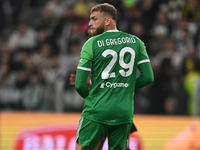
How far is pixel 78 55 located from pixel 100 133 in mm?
5284

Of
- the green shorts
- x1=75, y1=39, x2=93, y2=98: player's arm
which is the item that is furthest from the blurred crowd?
x1=75, y1=39, x2=93, y2=98: player's arm

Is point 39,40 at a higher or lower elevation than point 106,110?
→ higher

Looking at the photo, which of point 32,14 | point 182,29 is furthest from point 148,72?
point 32,14

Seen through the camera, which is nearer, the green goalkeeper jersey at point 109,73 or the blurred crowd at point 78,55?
the green goalkeeper jersey at point 109,73

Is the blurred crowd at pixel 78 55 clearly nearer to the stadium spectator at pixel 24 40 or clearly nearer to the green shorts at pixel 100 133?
the stadium spectator at pixel 24 40

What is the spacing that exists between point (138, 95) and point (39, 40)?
2973 mm

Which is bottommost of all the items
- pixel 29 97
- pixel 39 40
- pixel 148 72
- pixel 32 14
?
pixel 29 97

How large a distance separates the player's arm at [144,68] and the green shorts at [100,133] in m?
0.38

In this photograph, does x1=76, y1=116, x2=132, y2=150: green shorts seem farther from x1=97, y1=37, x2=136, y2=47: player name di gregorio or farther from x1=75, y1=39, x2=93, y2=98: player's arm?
x1=97, y1=37, x2=136, y2=47: player name di gregorio

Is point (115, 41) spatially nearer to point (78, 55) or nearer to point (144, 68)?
point (144, 68)

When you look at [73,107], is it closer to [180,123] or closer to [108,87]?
[180,123]

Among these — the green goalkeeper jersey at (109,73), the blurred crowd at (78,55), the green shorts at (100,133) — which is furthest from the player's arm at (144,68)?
the blurred crowd at (78,55)

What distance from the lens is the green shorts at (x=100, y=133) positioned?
10.5 ft

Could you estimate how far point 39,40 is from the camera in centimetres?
938
